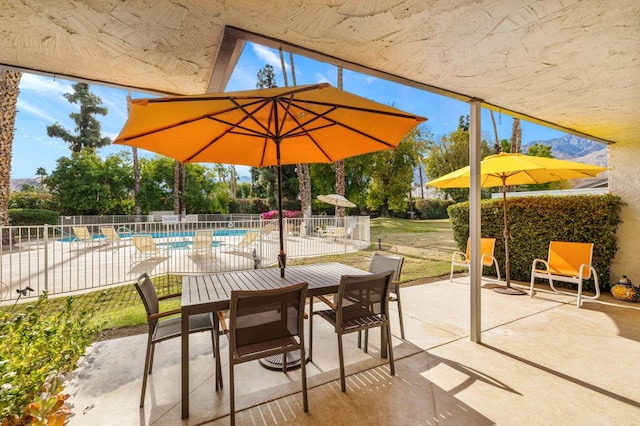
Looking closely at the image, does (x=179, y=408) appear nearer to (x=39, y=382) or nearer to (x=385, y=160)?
(x=39, y=382)

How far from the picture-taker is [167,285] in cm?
550

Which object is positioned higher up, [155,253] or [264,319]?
[264,319]

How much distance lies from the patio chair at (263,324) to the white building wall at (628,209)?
618 centimetres

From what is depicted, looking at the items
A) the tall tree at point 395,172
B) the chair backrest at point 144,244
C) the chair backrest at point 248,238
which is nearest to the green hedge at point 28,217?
the chair backrest at point 144,244

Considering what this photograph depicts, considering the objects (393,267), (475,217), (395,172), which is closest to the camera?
(393,267)

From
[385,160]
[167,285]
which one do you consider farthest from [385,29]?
[385,160]

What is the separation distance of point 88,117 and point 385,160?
1010 inches

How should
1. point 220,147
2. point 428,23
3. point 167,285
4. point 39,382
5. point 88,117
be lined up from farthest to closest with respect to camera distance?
point 88,117 → point 167,285 → point 220,147 → point 428,23 → point 39,382

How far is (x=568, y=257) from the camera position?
489cm

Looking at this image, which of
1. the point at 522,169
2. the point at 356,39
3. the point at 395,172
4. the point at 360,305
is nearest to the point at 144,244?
the point at 360,305

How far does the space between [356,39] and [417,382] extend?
279 centimetres

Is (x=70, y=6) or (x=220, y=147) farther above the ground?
(x=70, y=6)

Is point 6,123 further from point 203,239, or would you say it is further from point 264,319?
point 264,319

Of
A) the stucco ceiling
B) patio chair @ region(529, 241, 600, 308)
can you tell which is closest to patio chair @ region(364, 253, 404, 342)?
the stucco ceiling
